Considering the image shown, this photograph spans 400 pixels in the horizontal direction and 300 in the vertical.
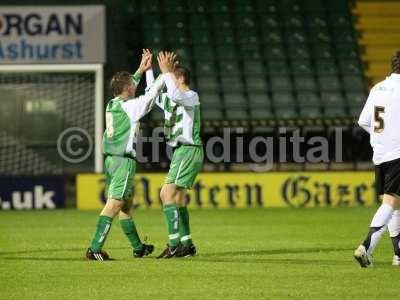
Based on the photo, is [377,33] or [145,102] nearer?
[145,102]

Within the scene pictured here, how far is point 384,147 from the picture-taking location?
950cm

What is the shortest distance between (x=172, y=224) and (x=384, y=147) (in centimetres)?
226

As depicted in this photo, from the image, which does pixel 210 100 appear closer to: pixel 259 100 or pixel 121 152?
pixel 259 100

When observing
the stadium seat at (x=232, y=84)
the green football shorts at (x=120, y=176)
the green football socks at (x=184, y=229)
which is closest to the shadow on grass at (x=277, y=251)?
the green football socks at (x=184, y=229)

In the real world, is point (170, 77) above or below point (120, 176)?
above

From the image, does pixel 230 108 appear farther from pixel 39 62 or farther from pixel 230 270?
pixel 230 270

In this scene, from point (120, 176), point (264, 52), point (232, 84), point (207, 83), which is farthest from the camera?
point (264, 52)

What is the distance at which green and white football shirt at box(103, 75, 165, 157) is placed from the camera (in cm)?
1047

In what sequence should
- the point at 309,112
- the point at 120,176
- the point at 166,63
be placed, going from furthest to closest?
the point at 309,112 < the point at 120,176 < the point at 166,63

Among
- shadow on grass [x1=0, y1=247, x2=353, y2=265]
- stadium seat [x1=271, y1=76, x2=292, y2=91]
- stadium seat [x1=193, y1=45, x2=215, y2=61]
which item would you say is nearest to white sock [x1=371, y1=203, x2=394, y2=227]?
shadow on grass [x1=0, y1=247, x2=353, y2=265]

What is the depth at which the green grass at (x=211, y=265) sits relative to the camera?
8.11 metres

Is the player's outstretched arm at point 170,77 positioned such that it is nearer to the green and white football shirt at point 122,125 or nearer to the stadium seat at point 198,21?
the green and white football shirt at point 122,125

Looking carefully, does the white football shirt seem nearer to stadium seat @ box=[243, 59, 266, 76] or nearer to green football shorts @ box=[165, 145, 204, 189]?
green football shorts @ box=[165, 145, 204, 189]

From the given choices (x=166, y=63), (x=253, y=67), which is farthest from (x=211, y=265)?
(x=253, y=67)
